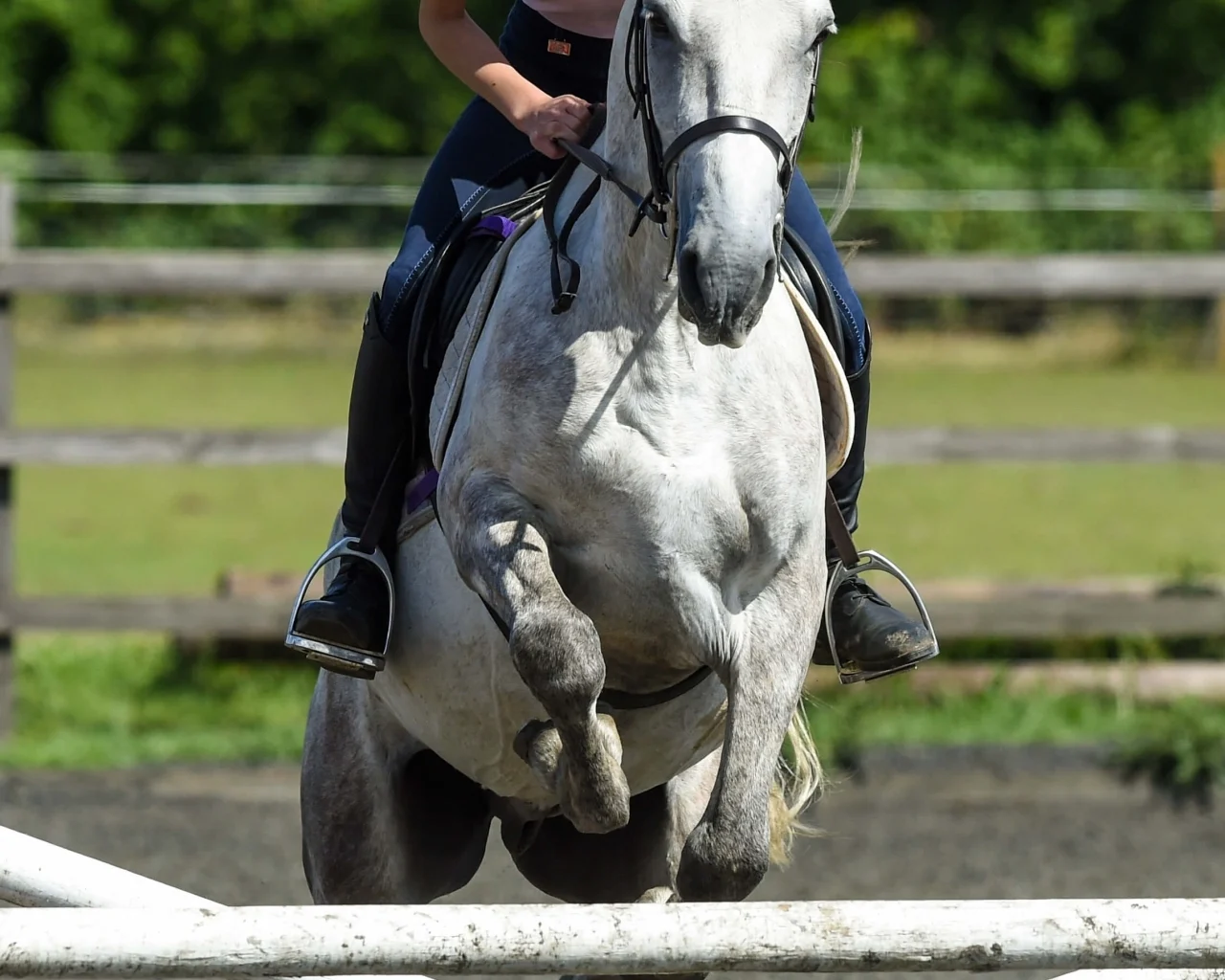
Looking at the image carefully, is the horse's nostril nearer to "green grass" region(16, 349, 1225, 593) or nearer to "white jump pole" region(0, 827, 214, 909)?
"white jump pole" region(0, 827, 214, 909)

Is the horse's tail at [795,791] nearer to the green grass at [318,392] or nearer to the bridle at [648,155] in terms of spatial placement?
the bridle at [648,155]

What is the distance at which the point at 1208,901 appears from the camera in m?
2.38

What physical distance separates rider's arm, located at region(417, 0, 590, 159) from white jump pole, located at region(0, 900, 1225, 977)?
143 cm

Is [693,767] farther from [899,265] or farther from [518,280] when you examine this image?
[899,265]

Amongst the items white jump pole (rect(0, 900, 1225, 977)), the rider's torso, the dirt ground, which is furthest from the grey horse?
the dirt ground

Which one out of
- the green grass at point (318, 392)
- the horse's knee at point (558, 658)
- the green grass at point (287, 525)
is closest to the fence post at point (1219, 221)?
the green grass at point (318, 392)

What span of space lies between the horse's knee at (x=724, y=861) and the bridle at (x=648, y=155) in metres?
0.89

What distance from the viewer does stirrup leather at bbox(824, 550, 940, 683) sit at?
11.7 ft

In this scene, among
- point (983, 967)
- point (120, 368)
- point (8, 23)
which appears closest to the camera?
point (983, 967)

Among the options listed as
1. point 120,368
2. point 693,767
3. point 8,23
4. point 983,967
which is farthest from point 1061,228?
point 983,967

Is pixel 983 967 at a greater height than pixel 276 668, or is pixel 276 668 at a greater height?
pixel 983 967

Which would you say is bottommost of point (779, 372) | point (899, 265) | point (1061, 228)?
point (1061, 228)

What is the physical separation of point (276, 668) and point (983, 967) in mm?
6315

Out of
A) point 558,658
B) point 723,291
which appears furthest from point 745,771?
point 723,291
